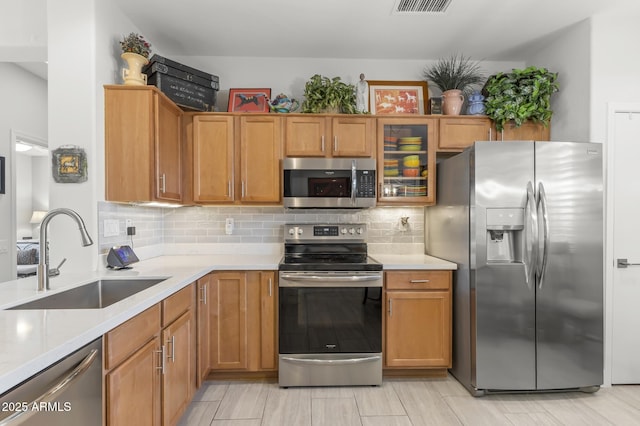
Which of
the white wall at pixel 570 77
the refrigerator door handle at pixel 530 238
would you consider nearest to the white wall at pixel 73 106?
the refrigerator door handle at pixel 530 238

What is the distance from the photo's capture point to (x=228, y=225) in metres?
3.12

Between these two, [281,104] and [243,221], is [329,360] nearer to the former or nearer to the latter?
[243,221]

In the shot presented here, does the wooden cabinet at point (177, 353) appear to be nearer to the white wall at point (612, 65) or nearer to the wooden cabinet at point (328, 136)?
the wooden cabinet at point (328, 136)

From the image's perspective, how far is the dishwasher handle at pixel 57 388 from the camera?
2.67 ft

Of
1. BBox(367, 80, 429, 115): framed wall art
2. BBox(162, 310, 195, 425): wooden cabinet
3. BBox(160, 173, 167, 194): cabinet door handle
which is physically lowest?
BBox(162, 310, 195, 425): wooden cabinet

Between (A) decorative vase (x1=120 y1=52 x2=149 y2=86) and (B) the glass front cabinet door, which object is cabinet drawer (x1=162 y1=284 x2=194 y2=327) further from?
(B) the glass front cabinet door

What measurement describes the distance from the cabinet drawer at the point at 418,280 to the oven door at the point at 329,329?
11 cm

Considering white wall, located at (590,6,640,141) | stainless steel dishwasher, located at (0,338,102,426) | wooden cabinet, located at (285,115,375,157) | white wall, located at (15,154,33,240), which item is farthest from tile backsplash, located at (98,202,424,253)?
white wall, located at (15,154,33,240)

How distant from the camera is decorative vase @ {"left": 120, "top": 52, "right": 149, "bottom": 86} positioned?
2.23 meters

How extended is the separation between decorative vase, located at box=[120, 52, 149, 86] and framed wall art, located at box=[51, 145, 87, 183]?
1.79ft

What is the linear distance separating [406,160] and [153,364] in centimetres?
234

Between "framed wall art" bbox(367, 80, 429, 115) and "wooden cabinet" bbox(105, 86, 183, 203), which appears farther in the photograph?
"framed wall art" bbox(367, 80, 429, 115)

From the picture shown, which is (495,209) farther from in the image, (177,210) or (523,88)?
(177,210)

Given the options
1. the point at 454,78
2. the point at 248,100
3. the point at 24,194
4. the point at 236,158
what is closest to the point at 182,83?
the point at 248,100
